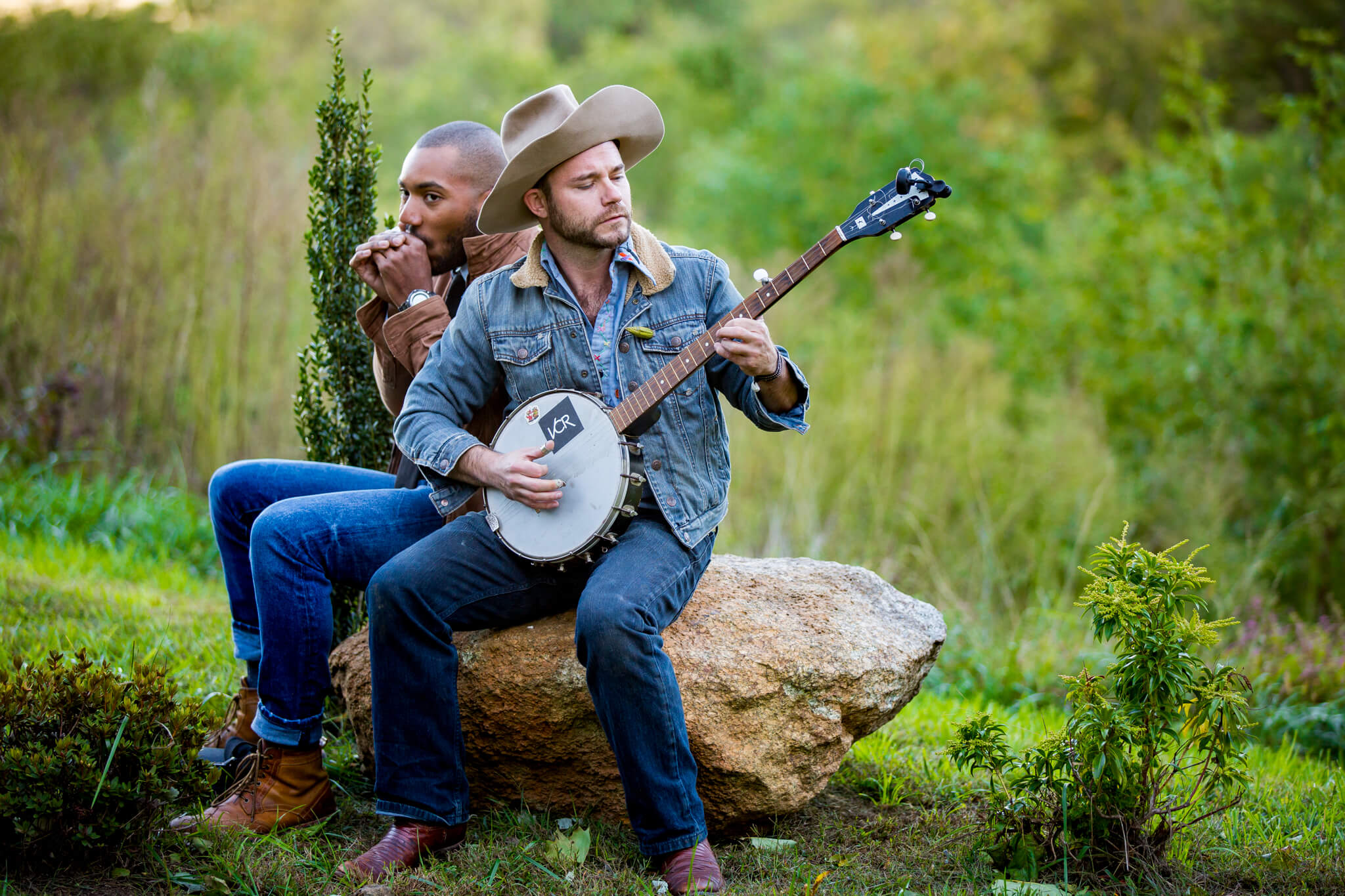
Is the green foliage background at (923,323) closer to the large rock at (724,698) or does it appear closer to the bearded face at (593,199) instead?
the large rock at (724,698)

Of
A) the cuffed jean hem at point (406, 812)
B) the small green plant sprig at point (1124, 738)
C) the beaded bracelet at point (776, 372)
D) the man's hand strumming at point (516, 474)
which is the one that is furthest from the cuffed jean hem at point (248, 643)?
the small green plant sprig at point (1124, 738)

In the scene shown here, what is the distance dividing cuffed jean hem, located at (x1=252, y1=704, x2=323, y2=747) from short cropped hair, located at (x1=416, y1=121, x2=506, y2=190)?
175cm

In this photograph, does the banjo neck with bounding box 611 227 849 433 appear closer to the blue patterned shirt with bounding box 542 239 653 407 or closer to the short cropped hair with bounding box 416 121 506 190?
the blue patterned shirt with bounding box 542 239 653 407

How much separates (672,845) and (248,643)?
61.7 inches

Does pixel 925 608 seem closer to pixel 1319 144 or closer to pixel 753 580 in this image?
pixel 753 580

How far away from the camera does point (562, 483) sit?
2.94m

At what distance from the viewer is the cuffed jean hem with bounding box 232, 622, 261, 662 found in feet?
11.2

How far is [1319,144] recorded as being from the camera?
24.9ft

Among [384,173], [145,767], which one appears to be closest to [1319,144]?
[145,767]

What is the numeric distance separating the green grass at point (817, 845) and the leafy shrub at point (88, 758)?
0.12 meters

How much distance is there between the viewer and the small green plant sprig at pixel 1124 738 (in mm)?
2635

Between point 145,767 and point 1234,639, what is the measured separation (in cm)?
539

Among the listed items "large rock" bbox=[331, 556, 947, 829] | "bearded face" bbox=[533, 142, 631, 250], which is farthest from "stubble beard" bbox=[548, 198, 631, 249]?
"large rock" bbox=[331, 556, 947, 829]

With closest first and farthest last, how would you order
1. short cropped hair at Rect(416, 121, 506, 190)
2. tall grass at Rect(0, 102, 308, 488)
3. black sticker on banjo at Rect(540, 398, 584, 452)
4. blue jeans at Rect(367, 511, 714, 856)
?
1. blue jeans at Rect(367, 511, 714, 856)
2. black sticker on banjo at Rect(540, 398, 584, 452)
3. short cropped hair at Rect(416, 121, 506, 190)
4. tall grass at Rect(0, 102, 308, 488)
